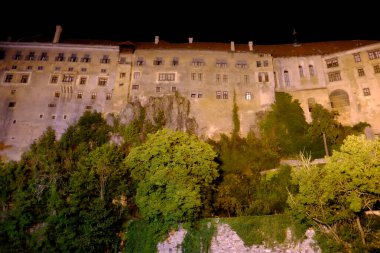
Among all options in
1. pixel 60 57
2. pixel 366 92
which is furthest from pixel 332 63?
pixel 60 57

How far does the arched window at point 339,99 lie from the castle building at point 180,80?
4.4 inches

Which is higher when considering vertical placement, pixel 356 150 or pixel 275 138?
pixel 275 138

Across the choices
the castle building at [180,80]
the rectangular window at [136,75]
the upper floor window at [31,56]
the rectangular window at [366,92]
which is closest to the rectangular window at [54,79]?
the castle building at [180,80]

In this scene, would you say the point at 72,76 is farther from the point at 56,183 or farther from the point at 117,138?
the point at 56,183

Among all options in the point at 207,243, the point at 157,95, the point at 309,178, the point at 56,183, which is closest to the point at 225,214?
the point at 207,243

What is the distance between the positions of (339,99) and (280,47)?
1334 cm

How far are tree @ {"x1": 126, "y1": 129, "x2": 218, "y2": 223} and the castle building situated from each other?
13.4 m

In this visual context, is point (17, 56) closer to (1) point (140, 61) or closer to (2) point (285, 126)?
(1) point (140, 61)

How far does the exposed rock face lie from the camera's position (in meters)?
40.2

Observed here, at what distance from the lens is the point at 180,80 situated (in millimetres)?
44906

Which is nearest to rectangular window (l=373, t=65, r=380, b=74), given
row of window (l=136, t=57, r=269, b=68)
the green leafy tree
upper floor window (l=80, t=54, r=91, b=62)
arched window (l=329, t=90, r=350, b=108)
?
arched window (l=329, t=90, r=350, b=108)

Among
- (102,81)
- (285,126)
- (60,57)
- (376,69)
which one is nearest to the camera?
(285,126)

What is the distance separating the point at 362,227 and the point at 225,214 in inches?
439

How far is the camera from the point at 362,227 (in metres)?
20.9
